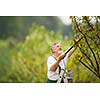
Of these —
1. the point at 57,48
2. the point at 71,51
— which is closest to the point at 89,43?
the point at 71,51

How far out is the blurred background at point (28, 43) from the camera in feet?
7.98

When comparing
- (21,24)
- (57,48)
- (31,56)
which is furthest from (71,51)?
(21,24)

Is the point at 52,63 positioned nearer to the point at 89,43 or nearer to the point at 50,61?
the point at 50,61

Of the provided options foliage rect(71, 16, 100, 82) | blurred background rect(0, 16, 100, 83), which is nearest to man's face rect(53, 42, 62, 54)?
blurred background rect(0, 16, 100, 83)

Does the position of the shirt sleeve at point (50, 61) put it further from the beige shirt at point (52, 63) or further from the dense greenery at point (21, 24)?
the dense greenery at point (21, 24)

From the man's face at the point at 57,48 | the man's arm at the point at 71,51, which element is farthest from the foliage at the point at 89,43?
the man's face at the point at 57,48

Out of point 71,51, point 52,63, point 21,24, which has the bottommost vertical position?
point 52,63

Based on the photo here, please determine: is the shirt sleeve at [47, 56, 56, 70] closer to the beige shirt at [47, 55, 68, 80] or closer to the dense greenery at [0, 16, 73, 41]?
the beige shirt at [47, 55, 68, 80]

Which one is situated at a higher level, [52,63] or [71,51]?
[71,51]

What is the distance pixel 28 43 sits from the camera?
8.00 feet
